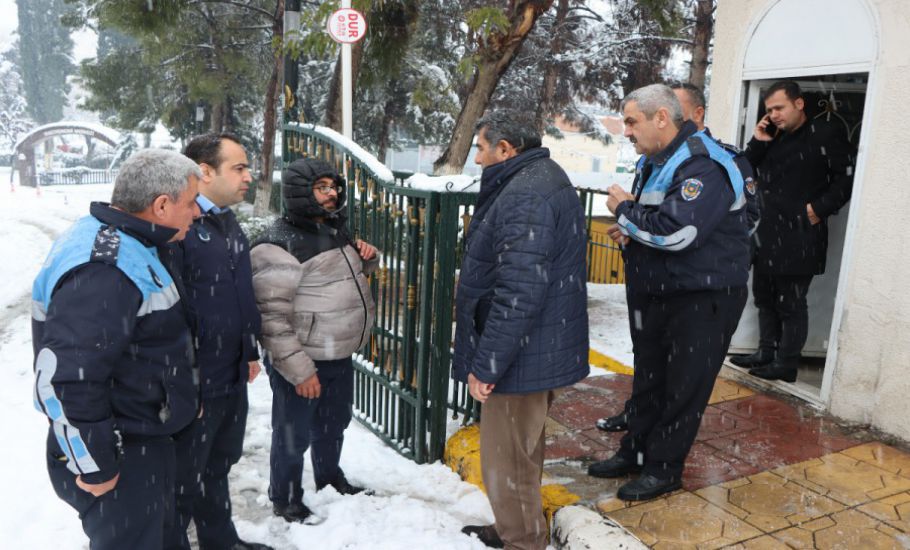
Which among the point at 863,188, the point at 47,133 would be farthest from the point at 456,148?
the point at 47,133

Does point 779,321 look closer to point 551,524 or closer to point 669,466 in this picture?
point 669,466

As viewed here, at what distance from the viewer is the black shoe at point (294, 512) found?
3.49 metres

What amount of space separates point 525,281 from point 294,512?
177 cm

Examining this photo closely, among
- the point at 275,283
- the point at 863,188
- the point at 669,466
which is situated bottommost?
the point at 669,466

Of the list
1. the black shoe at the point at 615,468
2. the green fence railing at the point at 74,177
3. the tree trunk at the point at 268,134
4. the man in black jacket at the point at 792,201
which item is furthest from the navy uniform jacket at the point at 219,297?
the green fence railing at the point at 74,177

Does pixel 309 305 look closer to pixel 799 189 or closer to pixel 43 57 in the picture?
pixel 799 189

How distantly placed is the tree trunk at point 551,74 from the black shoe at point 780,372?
45.1 ft

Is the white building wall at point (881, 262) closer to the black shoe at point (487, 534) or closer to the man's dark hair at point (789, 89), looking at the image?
the man's dark hair at point (789, 89)

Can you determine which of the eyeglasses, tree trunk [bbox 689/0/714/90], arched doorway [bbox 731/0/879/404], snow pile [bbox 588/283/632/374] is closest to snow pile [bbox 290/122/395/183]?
the eyeglasses

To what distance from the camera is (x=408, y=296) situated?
13.1 ft

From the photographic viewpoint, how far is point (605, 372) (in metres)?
5.27

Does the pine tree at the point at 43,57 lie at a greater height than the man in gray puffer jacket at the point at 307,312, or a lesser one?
greater

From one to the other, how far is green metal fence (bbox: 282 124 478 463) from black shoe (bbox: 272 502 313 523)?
806 millimetres

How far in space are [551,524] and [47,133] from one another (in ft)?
131
